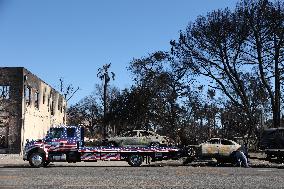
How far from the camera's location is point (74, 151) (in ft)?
92.7

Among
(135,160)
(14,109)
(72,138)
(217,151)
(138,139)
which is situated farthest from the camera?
(14,109)

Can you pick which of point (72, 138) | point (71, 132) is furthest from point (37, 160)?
point (71, 132)

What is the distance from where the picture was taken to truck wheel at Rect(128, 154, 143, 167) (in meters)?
28.7

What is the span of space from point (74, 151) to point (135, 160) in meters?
3.46

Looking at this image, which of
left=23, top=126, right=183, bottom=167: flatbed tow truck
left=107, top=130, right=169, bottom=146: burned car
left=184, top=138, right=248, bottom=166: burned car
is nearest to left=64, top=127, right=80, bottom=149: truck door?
left=23, top=126, right=183, bottom=167: flatbed tow truck

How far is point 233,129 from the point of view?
65250 millimetres

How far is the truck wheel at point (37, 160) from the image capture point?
27.7 meters

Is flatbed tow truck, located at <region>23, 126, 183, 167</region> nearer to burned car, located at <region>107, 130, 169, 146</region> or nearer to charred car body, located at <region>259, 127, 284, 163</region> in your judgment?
burned car, located at <region>107, 130, 169, 146</region>

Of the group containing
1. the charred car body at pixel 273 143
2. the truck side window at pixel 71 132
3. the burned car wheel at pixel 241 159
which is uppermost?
the truck side window at pixel 71 132

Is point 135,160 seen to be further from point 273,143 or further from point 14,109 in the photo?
point 14,109

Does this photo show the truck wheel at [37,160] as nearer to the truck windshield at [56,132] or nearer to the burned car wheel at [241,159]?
the truck windshield at [56,132]

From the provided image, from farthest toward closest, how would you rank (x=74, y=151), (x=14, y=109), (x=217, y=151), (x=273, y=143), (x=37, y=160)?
(x=14, y=109) < (x=273, y=143) < (x=217, y=151) < (x=74, y=151) < (x=37, y=160)

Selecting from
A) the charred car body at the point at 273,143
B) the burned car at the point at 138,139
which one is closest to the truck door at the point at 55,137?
the burned car at the point at 138,139

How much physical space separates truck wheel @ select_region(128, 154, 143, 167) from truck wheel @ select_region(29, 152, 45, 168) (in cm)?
483
